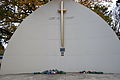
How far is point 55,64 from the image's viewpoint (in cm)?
837

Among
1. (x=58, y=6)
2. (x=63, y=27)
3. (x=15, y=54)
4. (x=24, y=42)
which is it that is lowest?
(x=15, y=54)

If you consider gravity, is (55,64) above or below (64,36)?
below

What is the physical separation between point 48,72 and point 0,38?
7.65 meters

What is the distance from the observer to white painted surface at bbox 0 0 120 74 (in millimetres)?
8344

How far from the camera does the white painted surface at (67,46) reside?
8.34 meters

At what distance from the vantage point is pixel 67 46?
850 centimetres

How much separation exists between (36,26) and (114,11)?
1417 centimetres

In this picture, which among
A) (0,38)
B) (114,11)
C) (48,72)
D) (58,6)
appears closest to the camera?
(48,72)

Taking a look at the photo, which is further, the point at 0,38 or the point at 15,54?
the point at 0,38

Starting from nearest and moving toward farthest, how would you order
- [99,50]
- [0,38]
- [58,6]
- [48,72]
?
1. [48,72]
2. [99,50]
3. [58,6]
4. [0,38]

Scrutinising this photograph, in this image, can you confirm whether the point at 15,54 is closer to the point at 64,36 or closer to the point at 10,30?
the point at 64,36

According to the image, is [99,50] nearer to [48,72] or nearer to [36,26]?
[48,72]

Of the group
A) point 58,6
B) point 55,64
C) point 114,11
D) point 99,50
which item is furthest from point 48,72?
point 114,11

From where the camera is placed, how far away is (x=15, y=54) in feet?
28.2
